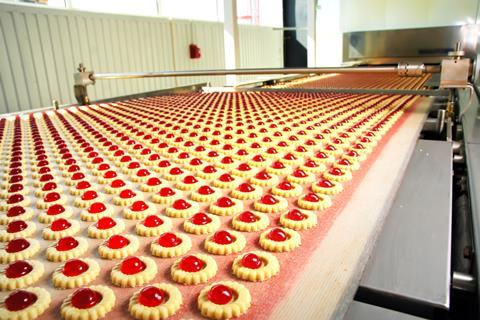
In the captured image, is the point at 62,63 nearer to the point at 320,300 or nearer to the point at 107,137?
the point at 107,137

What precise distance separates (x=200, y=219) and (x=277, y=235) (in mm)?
197

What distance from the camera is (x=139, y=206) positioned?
39.5 inches

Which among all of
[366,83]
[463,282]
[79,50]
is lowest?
[463,282]

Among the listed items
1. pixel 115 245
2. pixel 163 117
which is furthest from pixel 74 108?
pixel 115 245

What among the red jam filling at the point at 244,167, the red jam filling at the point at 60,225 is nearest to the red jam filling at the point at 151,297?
the red jam filling at the point at 60,225

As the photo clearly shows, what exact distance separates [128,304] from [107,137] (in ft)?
4.63

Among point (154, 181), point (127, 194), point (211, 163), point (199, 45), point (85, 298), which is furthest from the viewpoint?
point (199, 45)

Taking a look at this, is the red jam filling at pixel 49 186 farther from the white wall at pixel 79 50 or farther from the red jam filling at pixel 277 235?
the white wall at pixel 79 50

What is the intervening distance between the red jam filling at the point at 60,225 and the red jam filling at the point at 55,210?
0.08m

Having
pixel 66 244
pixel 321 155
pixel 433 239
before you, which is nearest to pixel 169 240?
pixel 66 244

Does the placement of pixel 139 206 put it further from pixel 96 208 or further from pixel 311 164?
pixel 311 164

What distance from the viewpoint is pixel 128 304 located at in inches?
25.2

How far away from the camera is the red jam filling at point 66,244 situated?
81 centimetres

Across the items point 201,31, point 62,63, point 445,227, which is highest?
point 201,31
